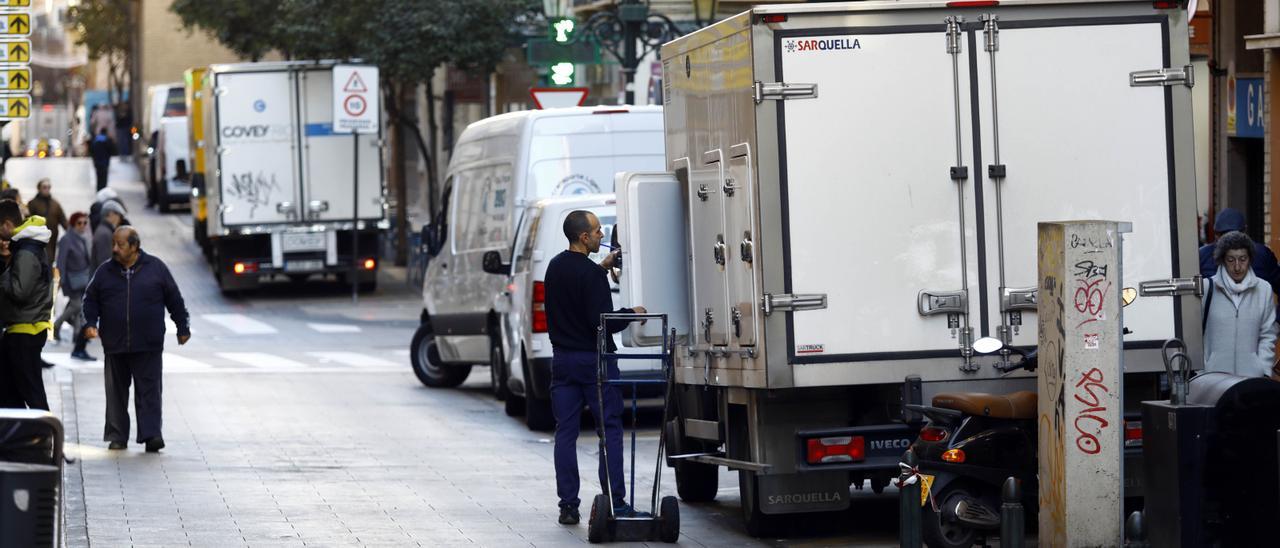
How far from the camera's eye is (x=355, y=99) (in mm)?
29109

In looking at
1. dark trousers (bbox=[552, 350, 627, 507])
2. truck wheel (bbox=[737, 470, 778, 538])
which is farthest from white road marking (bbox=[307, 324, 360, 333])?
truck wheel (bbox=[737, 470, 778, 538])

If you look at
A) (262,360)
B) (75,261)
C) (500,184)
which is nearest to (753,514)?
(500,184)

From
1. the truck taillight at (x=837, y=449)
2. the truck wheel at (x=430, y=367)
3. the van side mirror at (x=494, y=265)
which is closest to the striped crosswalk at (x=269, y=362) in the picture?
the truck wheel at (x=430, y=367)

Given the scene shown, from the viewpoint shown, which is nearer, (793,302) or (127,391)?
(793,302)

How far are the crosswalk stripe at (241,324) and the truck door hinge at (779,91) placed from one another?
59.0 ft

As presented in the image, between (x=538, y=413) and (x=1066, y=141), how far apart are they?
293 inches

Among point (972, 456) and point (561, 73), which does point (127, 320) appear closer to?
point (972, 456)

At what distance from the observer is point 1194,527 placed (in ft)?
28.0

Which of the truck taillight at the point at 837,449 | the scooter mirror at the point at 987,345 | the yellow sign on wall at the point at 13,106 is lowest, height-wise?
the truck taillight at the point at 837,449

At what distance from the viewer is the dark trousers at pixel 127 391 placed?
14758mm

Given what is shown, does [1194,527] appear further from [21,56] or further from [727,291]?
[21,56]

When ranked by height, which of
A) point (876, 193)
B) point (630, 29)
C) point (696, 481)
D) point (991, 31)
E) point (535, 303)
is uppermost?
point (630, 29)

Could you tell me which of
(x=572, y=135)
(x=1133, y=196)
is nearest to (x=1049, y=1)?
(x=1133, y=196)

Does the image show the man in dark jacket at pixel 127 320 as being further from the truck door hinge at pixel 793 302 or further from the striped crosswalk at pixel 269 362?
the striped crosswalk at pixel 269 362
